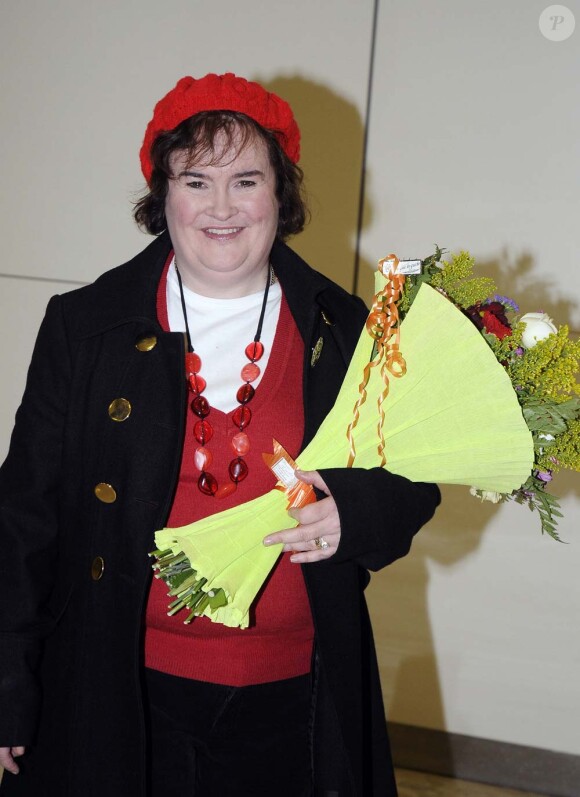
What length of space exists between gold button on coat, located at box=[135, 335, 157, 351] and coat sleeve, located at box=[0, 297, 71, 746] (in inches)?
5.1

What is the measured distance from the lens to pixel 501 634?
10.4 ft

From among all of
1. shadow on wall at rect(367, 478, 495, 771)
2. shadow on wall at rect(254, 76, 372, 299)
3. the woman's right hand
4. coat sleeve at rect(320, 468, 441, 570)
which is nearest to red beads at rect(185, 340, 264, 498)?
coat sleeve at rect(320, 468, 441, 570)

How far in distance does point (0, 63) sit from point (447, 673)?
2.44 meters

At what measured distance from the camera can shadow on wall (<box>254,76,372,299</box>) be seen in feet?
9.94

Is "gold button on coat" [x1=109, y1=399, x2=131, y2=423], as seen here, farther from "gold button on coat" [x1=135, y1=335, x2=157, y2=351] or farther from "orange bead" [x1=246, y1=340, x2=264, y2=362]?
"orange bead" [x1=246, y1=340, x2=264, y2=362]

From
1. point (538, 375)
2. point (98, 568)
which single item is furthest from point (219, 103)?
point (98, 568)

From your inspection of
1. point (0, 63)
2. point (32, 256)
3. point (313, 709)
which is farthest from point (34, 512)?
point (0, 63)

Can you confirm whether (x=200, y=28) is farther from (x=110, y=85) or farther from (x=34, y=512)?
(x=34, y=512)

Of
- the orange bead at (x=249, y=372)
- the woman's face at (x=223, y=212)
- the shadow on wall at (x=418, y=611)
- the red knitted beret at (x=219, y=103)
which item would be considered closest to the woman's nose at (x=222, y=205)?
the woman's face at (x=223, y=212)

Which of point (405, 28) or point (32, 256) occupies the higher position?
point (405, 28)

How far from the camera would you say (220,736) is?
67.4 inches

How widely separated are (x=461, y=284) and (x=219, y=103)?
1.73 ft

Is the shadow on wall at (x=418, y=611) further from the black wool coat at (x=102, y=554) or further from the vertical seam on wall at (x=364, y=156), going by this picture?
the black wool coat at (x=102, y=554)

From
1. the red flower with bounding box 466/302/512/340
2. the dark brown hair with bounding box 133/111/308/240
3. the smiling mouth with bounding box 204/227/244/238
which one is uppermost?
the dark brown hair with bounding box 133/111/308/240
